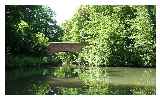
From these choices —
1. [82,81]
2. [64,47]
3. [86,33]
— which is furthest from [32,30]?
[82,81]

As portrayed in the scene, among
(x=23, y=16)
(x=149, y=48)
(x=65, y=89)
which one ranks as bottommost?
(x=65, y=89)

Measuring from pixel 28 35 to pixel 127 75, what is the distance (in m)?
0.87

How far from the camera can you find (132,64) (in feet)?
13.5

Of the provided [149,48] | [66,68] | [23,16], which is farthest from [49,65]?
[149,48]

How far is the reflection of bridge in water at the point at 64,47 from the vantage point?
405cm

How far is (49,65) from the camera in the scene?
159 inches

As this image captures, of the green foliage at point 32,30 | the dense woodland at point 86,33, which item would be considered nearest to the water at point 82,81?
the dense woodland at point 86,33

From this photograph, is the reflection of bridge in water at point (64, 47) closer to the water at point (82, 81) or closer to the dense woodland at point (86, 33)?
the dense woodland at point (86, 33)

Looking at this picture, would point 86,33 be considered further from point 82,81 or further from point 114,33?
point 82,81

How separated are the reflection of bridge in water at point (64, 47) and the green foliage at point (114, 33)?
0.13 ft

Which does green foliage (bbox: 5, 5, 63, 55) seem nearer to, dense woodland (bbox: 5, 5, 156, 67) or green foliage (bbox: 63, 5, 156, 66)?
dense woodland (bbox: 5, 5, 156, 67)

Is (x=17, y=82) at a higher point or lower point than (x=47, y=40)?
lower

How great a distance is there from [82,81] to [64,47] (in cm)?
31

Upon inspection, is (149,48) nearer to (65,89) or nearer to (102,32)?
(102,32)
